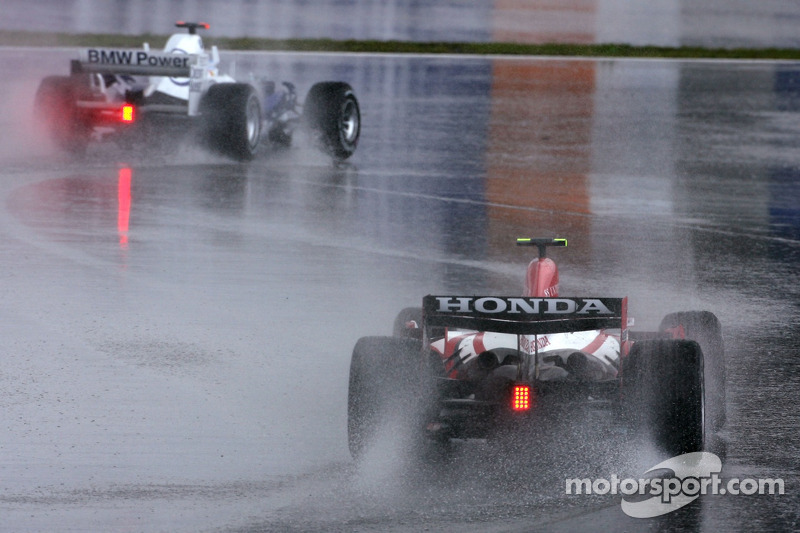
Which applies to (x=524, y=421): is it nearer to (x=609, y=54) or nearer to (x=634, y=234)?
(x=634, y=234)

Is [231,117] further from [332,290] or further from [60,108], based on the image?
[332,290]

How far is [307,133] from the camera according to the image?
1745 cm

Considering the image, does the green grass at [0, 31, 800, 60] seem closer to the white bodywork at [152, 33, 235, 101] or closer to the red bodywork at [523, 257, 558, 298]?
the white bodywork at [152, 33, 235, 101]

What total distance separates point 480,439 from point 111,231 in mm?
6917

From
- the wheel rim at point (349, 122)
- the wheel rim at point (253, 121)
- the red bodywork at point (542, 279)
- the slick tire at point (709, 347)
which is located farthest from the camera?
the wheel rim at point (349, 122)

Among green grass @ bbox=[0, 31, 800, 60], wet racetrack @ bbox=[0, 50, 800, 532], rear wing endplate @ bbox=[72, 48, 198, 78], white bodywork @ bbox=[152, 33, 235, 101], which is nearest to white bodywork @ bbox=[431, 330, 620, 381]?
wet racetrack @ bbox=[0, 50, 800, 532]

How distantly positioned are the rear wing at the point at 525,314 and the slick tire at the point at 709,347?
37.1 inches

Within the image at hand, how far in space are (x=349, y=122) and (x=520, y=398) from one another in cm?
1188

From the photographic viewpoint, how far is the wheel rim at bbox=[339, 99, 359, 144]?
17.5 metres

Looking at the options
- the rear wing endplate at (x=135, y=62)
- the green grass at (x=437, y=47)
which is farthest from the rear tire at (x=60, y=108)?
the green grass at (x=437, y=47)

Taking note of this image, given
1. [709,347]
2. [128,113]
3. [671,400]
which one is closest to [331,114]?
[128,113]

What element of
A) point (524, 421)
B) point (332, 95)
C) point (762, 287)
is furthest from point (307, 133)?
point (524, 421)

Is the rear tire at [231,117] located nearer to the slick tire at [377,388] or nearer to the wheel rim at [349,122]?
the wheel rim at [349,122]

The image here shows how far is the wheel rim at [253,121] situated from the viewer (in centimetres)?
1642
